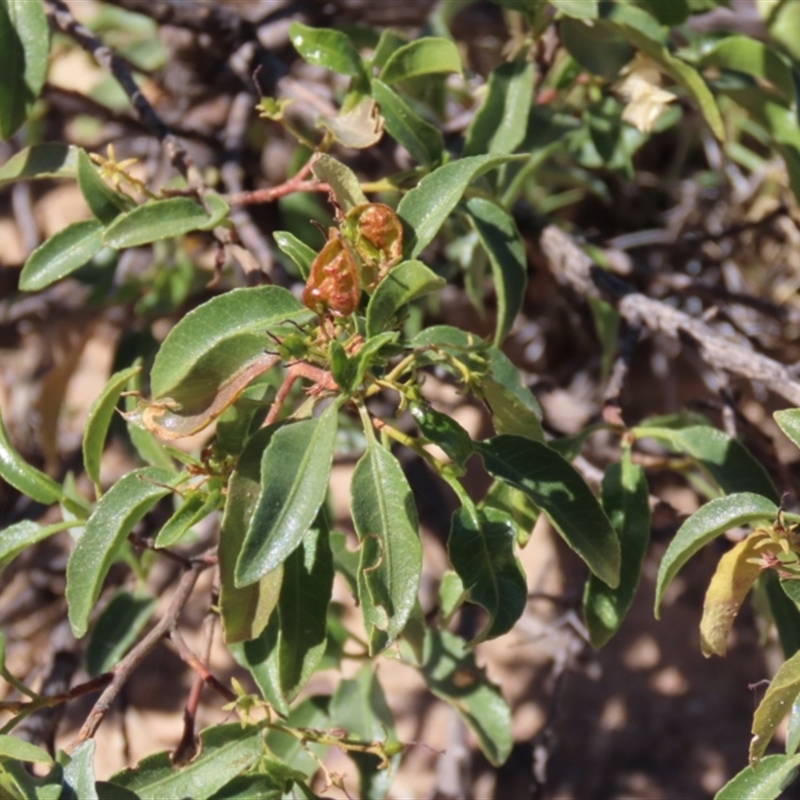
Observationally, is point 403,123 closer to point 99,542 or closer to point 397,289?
point 397,289

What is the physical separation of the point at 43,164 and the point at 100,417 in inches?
13.4

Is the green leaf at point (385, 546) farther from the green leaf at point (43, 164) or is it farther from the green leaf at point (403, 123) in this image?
the green leaf at point (43, 164)

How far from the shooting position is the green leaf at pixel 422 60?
50.0 inches

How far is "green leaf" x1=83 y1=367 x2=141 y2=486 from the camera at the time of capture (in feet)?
3.55

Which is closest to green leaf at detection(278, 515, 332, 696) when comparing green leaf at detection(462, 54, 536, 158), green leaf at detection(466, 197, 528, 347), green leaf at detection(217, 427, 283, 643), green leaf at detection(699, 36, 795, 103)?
green leaf at detection(217, 427, 283, 643)

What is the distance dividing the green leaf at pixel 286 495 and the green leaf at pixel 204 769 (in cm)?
30

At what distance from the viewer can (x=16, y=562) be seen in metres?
2.01

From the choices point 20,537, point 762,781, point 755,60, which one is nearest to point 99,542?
point 20,537

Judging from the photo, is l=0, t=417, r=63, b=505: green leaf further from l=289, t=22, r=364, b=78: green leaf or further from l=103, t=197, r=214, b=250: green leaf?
l=289, t=22, r=364, b=78: green leaf

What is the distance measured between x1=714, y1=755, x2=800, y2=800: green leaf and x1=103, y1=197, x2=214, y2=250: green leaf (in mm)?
813

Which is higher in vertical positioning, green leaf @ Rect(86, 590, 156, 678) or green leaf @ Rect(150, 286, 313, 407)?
green leaf @ Rect(150, 286, 313, 407)

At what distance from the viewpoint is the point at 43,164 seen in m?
1.25

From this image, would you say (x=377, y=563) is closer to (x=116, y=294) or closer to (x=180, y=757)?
(x=180, y=757)

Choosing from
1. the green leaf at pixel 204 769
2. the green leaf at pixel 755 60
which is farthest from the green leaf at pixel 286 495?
the green leaf at pixel 755 60
